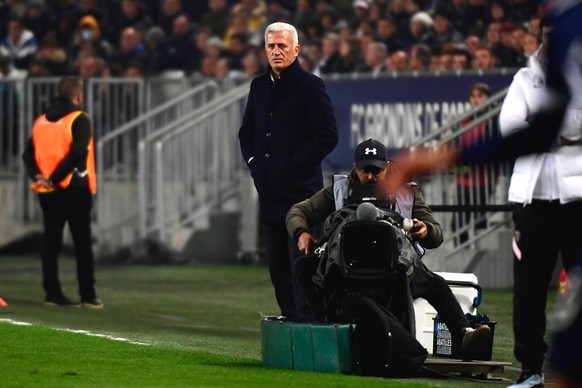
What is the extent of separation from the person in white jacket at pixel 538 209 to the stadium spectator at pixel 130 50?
18.4 m

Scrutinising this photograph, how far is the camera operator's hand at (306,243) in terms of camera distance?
35.7 feet

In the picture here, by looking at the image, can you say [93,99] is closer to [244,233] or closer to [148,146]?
[148,146]

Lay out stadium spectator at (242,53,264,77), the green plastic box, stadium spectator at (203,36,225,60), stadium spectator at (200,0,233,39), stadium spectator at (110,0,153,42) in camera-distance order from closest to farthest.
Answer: the green plastic box, stadium spectator at (242,53,264,77), stadium spectator at (203,36,225,60), stadium spectator at (200,0,233,39), stadium spectator at (110,0,153,42)

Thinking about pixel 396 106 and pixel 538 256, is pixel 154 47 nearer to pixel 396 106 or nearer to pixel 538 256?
pixel 396 106

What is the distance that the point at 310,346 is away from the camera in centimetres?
1052

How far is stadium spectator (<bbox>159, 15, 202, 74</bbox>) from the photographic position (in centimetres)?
2758

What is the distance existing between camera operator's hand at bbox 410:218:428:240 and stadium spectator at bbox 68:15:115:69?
17.9 m

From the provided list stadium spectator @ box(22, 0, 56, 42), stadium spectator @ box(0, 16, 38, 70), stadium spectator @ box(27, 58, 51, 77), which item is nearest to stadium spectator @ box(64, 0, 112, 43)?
stadium spectator @ box(22, 0, 56, 42)

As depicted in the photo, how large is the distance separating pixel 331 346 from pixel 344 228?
29.1 inches

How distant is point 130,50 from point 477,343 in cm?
1825

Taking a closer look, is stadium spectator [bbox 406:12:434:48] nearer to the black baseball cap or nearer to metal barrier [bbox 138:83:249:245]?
metal barrier [bbox 138:83:249:245]

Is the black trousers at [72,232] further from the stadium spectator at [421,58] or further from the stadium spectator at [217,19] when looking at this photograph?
the stadium spectator at [217,19]

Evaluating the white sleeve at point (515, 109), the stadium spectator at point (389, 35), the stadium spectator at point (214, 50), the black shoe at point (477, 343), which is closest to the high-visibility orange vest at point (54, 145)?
the black shoe at point (477, 343)

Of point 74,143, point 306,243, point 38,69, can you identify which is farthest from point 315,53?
point 306,243
